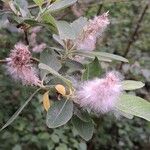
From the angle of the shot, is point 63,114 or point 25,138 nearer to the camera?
point 63,114

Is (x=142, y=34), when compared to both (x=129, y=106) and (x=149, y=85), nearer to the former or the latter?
(x=149, y=85)

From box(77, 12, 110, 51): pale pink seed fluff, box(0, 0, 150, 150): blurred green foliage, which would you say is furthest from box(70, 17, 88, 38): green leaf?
box(0, 0, 150, 150): blurred green foliage

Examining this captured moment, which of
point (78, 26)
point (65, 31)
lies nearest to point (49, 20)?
point (65, 31)

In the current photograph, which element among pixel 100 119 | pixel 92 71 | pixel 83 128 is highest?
pixel 92 71

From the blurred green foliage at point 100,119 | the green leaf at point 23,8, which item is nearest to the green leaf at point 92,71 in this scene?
the green leaf at point 23,8

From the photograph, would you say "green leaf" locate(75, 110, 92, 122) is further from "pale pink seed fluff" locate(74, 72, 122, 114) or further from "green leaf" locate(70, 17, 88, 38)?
"green leaf" locate(70, 17, 88, 38)

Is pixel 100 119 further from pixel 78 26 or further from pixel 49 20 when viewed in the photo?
pixel 49 20

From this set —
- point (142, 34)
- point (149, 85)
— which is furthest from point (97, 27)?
point (142, 34)

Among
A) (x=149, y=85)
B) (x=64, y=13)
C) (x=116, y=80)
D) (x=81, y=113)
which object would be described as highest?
(x=116, y=80)
